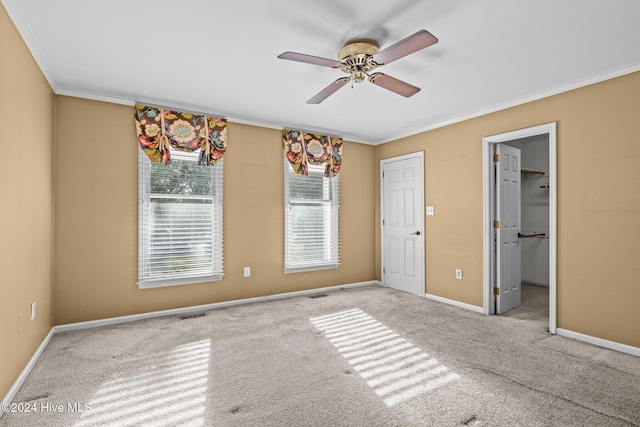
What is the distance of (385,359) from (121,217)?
3.20 meters

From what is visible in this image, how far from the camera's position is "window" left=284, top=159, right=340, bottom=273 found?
190 inches

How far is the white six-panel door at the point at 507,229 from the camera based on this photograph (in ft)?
13.2

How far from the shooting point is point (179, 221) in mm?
3996

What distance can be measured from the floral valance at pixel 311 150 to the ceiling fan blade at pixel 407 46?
8.25ft

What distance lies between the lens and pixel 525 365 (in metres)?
2.63

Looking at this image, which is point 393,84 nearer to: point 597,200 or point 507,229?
point 597,200

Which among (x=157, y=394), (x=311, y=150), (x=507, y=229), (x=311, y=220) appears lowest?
(x=157, y=394)

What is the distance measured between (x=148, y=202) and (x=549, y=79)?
4.48 metres

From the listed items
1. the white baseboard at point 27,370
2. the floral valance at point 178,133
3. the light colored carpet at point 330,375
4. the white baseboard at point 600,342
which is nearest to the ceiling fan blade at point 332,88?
the floral valance at point 178,133

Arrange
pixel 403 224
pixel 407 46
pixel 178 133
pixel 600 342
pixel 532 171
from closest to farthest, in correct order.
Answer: pixel 407 46
pixel 600 342
pixel 178 133
pixel 403 224
pixel 532 171

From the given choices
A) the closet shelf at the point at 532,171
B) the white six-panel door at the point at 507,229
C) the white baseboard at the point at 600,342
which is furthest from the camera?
the closet shelf at the point at 532,171

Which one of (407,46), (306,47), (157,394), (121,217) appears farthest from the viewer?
(121,217)

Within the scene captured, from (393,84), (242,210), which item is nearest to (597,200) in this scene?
(393,84)

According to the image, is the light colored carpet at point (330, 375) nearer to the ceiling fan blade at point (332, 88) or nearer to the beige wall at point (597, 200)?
the beige wall at point (597, 200)
